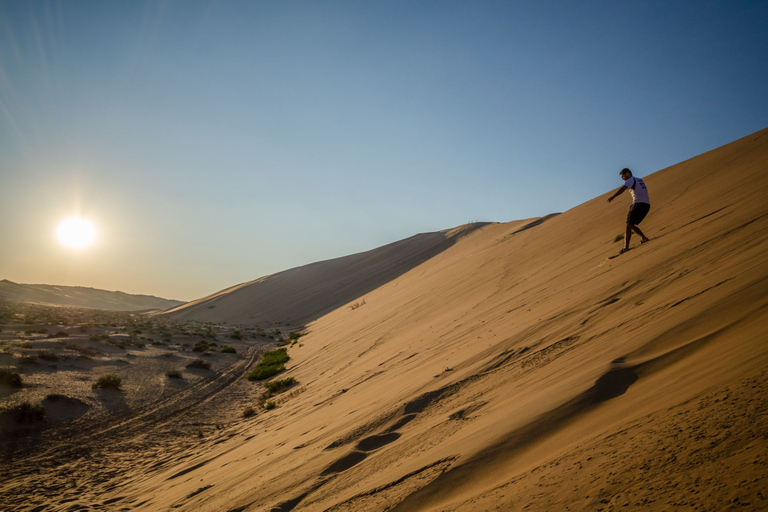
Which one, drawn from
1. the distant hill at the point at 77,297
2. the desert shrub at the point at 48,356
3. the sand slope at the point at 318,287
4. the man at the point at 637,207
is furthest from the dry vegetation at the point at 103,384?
the distant hill at the point at 77,297

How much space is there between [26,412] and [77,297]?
4877 inches

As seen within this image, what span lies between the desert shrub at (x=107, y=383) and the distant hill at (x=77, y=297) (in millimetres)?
74546

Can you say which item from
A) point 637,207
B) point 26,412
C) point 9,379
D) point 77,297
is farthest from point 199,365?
point 77,297

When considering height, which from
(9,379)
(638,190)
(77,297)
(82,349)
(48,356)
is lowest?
(638,190)

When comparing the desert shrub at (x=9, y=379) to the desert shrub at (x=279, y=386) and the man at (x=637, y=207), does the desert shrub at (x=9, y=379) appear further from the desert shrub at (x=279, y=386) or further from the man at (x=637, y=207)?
the man at (x=637, y=207)

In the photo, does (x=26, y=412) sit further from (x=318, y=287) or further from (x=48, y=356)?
(x=318, y=287)

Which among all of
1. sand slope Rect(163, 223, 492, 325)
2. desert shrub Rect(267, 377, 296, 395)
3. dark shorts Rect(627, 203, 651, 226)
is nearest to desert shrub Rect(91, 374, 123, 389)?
desert shrub Rect(267, 377, 296, 395)

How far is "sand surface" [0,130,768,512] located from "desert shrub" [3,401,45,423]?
50cm

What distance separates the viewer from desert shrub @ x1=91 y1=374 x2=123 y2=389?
974 cm

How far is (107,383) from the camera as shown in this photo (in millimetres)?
9812

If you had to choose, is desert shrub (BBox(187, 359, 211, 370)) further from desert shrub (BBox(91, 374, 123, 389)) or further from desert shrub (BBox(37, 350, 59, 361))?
desert shrub (BBox(37, 350, 59, 361))

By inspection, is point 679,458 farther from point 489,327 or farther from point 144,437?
point 144,437

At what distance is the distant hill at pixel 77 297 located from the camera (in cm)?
8094

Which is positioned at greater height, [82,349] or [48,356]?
[82,349]
